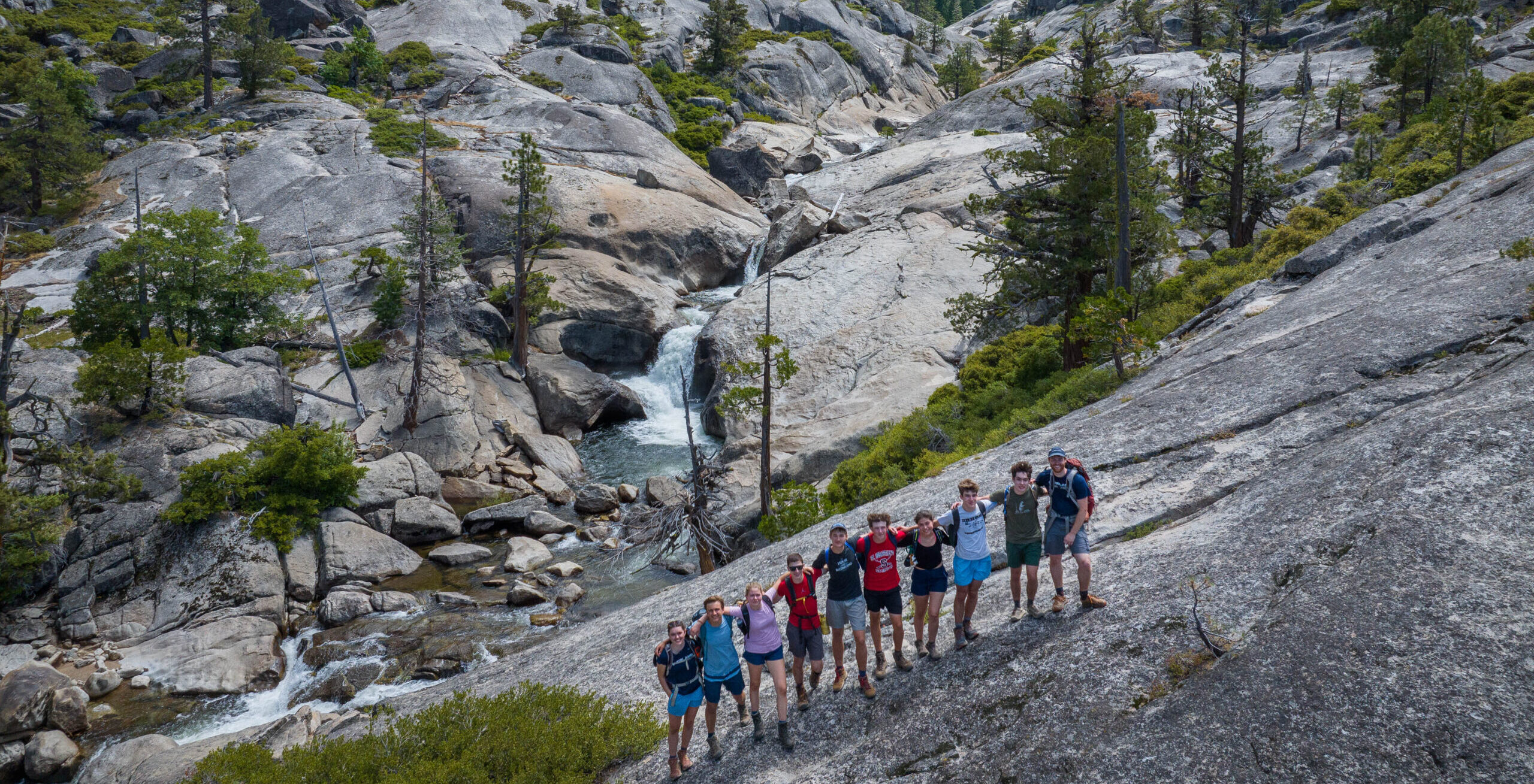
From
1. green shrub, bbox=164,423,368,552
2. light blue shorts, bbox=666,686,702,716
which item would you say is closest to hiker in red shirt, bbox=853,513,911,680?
light blue shorts, bbox=666,686,702,716

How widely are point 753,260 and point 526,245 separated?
1367 cm

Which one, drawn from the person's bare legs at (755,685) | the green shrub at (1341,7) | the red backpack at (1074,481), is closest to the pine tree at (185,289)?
the person's bare legs at (755,685)

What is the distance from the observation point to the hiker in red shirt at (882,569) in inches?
355

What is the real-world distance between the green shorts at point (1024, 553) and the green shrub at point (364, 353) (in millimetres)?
31736

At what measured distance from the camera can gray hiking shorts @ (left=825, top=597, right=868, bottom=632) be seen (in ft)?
29.7

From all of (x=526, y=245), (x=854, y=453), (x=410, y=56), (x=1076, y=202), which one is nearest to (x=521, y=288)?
(x=526, y=245)

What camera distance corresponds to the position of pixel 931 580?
354 inches

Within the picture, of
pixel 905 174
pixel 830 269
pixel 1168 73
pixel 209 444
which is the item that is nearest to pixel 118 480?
pixel 209 444

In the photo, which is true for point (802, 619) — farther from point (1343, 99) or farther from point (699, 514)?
point (1343, 99)

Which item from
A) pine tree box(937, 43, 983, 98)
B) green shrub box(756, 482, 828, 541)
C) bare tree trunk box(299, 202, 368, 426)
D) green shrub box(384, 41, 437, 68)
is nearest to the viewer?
green shrub box(756, 482, 828, 541)

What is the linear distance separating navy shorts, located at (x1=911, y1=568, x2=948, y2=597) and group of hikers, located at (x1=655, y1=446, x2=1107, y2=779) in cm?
1

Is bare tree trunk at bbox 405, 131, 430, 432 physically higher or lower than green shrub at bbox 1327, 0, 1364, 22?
lower

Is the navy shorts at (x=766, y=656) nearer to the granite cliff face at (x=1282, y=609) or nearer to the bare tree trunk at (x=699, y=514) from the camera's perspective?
the granite cliff face at (x=1282, y=609)

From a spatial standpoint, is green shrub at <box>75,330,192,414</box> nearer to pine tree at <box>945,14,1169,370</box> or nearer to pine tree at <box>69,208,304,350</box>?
pine tree at <box>69,208,304,350</box>
